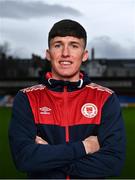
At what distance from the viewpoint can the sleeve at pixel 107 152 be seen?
61.9 inches

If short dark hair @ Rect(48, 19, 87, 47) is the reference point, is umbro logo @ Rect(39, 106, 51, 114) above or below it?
below

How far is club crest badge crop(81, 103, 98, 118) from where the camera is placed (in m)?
1.58

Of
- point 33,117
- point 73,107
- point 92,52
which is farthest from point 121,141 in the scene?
point 92,52

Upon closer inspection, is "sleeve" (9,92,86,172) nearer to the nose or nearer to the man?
the man

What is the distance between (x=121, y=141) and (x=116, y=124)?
0.07 metres

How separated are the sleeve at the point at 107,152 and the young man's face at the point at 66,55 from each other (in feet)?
0.63

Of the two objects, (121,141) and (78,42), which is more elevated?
(78,42)

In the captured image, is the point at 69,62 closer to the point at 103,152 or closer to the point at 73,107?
the point at 73,107

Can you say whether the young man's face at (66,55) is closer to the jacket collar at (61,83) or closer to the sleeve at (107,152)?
the jacket collar at (61,83)

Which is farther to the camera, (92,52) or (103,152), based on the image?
(92,52)

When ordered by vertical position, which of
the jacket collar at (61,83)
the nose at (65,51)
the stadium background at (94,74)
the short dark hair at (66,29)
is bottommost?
the stadium background at (94,74)

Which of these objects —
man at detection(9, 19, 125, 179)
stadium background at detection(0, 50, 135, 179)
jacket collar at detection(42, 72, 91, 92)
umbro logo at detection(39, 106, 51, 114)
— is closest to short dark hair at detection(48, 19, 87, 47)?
man at detection(9, 19, 125, 179)

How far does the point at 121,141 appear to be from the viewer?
164 cm

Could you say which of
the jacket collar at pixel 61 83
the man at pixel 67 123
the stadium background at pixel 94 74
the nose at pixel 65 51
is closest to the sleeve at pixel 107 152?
the man at pixel 67 123
